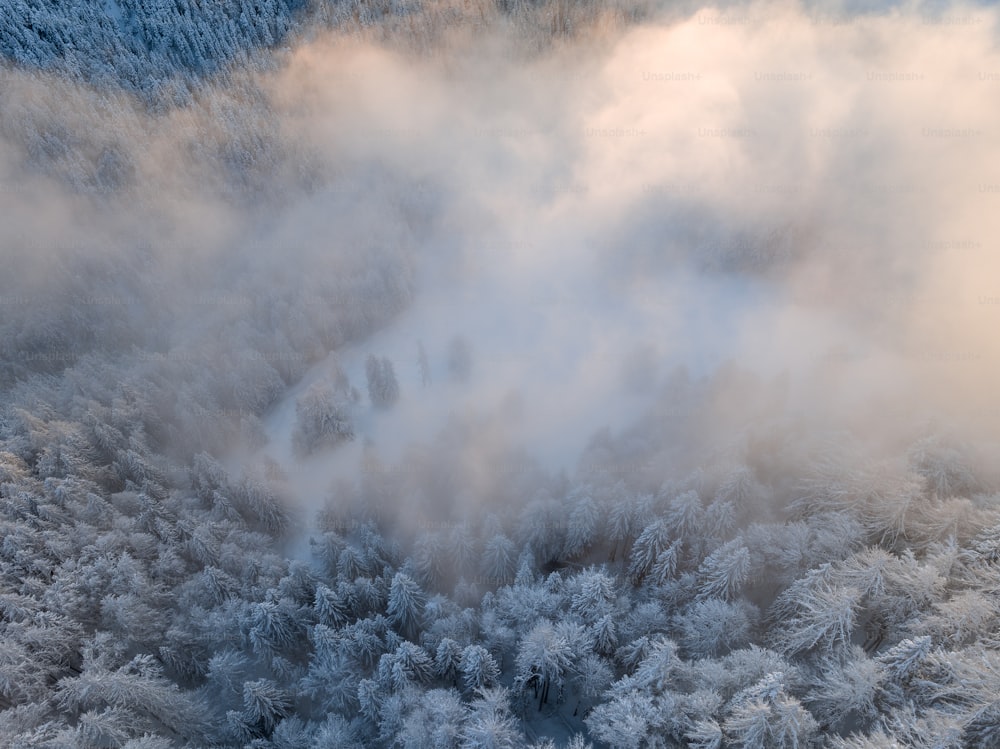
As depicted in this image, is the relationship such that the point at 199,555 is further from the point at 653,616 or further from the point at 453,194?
the point at 453,194

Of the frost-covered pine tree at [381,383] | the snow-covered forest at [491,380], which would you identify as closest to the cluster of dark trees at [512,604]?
the snow-covered forest at [491,380]

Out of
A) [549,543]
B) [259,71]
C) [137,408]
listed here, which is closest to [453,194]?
[259,71]

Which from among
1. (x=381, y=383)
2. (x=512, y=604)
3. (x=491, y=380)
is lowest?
(x=512, y=604)

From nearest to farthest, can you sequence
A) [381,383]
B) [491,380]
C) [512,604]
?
[512,604] < [381,383] < [491,380]

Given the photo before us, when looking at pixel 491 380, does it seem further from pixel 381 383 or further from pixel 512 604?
pixel 512 604

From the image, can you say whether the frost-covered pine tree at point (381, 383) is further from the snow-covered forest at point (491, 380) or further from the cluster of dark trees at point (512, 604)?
the cluster of dark trees at point (512, 604)

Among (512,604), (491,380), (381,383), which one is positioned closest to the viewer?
(512,604)

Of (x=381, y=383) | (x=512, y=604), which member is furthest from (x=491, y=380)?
(x=512, y=604)

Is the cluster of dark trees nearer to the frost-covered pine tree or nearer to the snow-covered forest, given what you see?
the snow-covered forest

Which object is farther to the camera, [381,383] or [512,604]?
[381,383]

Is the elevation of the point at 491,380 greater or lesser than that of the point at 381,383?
lesser
